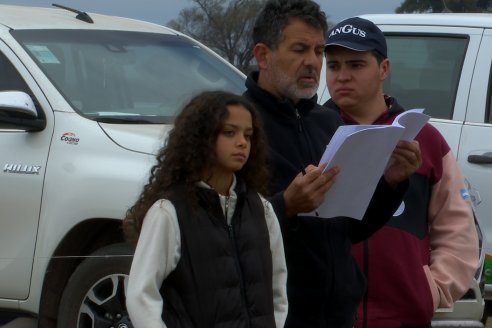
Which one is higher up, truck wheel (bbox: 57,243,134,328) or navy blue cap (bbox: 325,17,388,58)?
navy blue cap (bbox: 325,17,388,58)

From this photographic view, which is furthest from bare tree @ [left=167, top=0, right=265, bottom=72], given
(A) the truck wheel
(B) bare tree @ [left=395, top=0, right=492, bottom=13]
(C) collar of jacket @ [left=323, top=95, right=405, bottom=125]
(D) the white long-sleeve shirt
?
(D) the white long-sleeve shirt

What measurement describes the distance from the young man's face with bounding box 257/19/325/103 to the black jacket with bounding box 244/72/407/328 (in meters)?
0.04

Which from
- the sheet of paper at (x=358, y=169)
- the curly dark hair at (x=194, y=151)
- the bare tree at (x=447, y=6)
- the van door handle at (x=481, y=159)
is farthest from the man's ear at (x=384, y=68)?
the bare tree at (x=447, y=6)

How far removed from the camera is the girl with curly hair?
2.81 m

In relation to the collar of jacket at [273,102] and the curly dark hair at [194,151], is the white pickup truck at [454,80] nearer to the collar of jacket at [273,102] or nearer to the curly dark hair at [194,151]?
the collar of jacket at [273,102]

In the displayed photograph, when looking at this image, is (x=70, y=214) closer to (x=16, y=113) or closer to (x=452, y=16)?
(x=16, y=113)

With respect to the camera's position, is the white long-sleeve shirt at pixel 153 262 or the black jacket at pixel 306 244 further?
the black jacket at pixel 306 244

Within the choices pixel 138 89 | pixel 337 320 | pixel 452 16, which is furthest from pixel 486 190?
pixel 337 320

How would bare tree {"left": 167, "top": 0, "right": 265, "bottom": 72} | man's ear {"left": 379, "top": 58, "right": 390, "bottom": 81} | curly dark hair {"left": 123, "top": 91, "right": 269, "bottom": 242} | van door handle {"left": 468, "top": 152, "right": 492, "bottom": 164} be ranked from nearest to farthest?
curly dark hair {"left": 123, "top": 91, "right": 269, "bottom": 242}, man's ear {"left": 379, "top": 58, "right": 390, "bottom": 81}, van door handle {"left": 468, "top": 152, "right": 492, "bottom": 164}, bare tree {"left": 167, "top": 0, "right": 265, "bottom": 72}

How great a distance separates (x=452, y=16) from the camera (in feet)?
21.8

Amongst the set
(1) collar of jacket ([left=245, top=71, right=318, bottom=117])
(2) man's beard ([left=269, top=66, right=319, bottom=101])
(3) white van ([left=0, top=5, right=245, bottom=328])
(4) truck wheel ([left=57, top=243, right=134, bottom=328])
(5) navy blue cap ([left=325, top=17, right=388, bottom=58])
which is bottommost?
(4) truck wheel ([left=57, top=243, right=134, bottom=328])

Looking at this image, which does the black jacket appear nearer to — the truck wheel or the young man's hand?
the young man's hand

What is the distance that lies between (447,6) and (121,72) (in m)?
3.48

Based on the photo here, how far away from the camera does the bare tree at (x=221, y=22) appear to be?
10894mm
